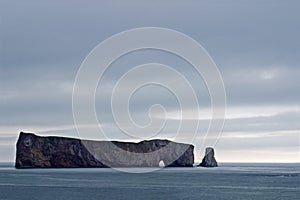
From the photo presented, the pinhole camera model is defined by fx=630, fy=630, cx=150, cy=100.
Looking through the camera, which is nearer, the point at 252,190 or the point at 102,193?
the point at 102,193

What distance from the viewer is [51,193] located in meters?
101

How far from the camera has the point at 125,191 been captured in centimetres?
10494

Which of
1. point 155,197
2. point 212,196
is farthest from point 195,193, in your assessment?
point 155,197

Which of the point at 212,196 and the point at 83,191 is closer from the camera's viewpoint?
the point at 212,196

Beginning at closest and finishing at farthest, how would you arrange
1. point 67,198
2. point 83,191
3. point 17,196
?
point 67,198 < point 17,196 < point 83,191

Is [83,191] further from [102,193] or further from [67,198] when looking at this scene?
[67,198]

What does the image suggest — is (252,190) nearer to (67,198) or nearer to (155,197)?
(155,197)

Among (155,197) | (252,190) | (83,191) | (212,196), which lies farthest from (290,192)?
(83,191)

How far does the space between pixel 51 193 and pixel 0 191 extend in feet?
37.2

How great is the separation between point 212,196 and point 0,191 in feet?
120

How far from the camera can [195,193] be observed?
10169cm

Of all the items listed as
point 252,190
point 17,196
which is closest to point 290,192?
point 252,190

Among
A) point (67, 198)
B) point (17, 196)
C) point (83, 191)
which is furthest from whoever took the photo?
point (83, 191)

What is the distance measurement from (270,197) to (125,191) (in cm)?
2463
